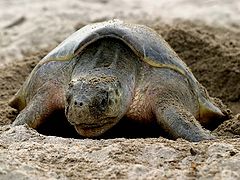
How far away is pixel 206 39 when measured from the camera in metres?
6.32

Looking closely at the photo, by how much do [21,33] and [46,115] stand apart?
3.60m

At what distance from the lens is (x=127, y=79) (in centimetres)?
395

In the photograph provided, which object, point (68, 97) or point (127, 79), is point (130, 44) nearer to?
point (127, 79)

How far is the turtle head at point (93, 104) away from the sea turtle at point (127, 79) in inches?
0.5

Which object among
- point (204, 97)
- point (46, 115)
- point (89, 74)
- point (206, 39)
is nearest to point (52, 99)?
point (46, 115)

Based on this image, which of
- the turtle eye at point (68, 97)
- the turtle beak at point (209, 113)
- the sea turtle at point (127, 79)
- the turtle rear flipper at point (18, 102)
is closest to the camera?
the turtle eye at point (68, 97)

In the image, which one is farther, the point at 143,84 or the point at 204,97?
the point at 204,97

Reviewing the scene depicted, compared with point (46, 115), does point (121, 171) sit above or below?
above

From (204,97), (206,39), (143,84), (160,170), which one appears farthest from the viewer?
(206,39)

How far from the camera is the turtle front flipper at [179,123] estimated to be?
364 centimetres

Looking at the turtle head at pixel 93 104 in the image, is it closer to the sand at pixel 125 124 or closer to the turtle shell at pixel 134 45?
the sand at pixel 125 124

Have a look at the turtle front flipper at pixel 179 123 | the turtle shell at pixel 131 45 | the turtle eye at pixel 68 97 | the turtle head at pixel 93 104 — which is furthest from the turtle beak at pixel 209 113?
the turtle eye at pixel 68 97

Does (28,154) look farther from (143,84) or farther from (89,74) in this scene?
(143,84)

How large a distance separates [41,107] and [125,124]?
0.55 m
